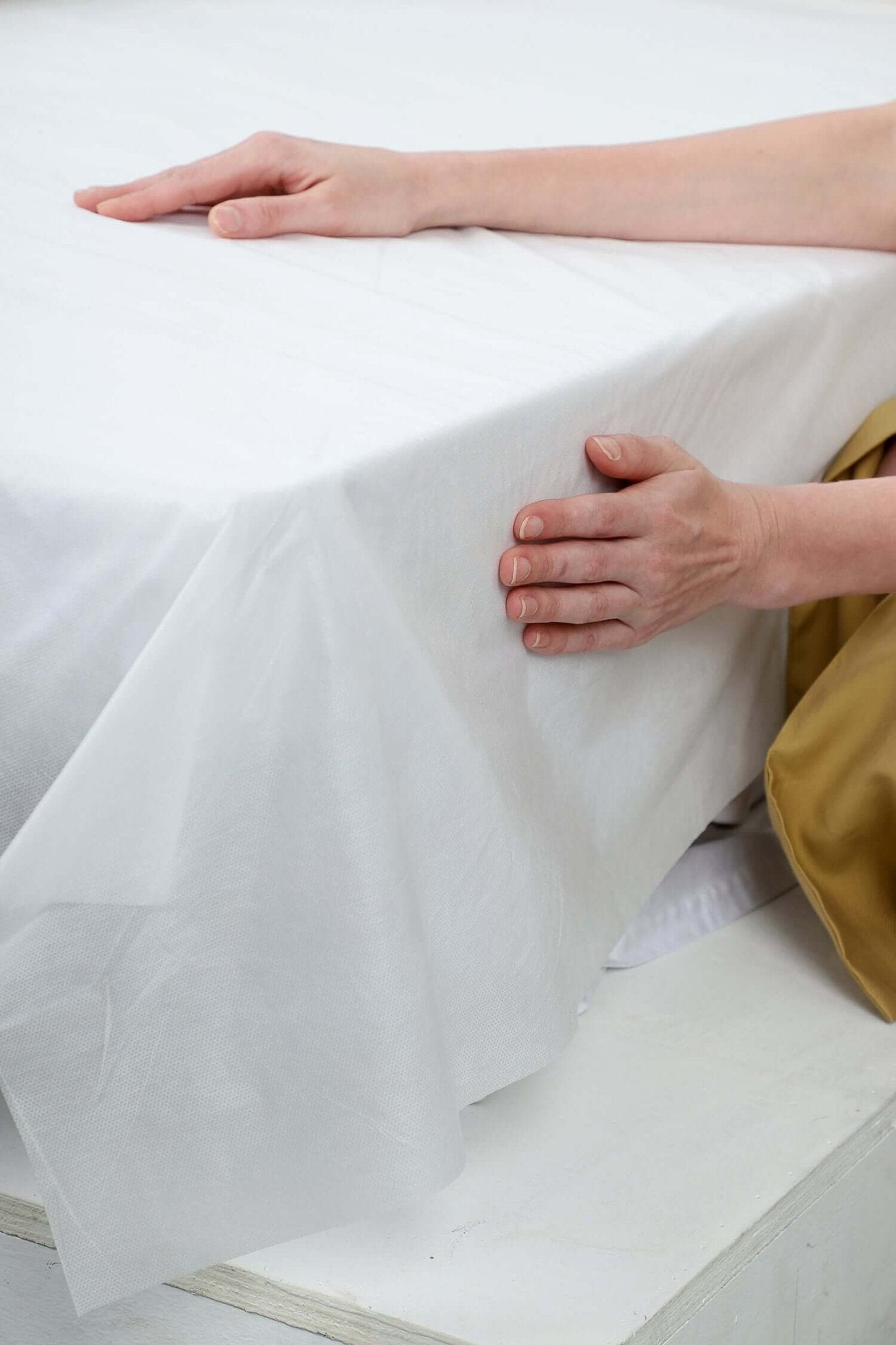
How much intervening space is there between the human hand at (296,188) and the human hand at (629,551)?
0.30 metres

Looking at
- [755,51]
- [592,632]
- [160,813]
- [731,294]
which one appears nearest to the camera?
[160,813]

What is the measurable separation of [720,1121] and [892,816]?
241mm

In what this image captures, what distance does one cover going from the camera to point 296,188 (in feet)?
3.14

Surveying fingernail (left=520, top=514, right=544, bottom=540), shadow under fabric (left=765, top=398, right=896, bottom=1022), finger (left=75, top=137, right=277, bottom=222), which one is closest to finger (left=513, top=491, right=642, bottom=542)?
fingernail (left=520, top=514, right=544, bottom=540)

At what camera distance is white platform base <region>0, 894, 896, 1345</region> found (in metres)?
0.73

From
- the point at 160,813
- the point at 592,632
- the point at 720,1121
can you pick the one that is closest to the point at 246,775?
the point at 160,813

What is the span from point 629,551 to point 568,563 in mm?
39

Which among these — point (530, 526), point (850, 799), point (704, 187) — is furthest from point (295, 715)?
point (704, 187)

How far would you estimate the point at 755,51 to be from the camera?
1687 mm

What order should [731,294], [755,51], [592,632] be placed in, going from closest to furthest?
[592,632] < [731,294] < [755,51]

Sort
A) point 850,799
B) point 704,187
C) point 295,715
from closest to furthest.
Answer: point 295,715, point 850,799, point 704,187

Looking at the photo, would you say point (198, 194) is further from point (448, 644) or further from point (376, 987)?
point (376, 987)

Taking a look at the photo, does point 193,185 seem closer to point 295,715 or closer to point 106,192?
point 106,192

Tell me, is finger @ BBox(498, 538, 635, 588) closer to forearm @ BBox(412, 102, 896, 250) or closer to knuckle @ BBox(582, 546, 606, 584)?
knuckle @ BBox(582, 546, 606, 584)
